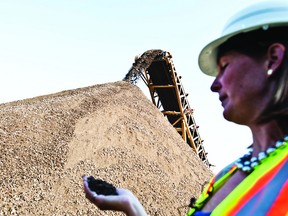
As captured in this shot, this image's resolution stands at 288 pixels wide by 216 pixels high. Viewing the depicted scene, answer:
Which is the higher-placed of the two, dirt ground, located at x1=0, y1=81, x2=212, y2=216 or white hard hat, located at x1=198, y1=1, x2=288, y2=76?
white hard hat, located at x1=198, y1=1, x2=288, y2=76

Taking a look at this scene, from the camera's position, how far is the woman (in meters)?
1.21

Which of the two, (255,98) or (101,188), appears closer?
(255,98)

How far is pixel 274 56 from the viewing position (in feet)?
4.36

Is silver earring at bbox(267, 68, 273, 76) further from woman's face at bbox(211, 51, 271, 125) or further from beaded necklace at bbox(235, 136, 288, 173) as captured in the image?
beaded necklace at bbox(235, 136, 288, 173)

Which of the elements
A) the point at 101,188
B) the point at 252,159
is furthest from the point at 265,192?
the point at 101,188

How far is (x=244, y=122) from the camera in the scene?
1.42 meters

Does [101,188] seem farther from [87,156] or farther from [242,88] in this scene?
[87,156]

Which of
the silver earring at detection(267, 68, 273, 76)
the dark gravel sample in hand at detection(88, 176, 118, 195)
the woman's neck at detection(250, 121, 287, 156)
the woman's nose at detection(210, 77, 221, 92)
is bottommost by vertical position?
the dark gravel sample in hand at detection(88, 176, 118, 195)

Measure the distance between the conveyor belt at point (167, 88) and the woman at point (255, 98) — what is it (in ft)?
40.8

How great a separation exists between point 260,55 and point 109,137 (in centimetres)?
895

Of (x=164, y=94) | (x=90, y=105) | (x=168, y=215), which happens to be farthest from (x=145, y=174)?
(x=164, y=94)

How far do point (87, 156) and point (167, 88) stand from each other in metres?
6.09

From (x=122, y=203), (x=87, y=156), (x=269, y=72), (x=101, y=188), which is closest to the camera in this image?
(x=269, y=72)

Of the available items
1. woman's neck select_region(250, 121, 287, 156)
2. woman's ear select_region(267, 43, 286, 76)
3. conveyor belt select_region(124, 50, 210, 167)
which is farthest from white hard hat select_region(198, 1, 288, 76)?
conveyor belt select_region(124, 50, 210, 167)
